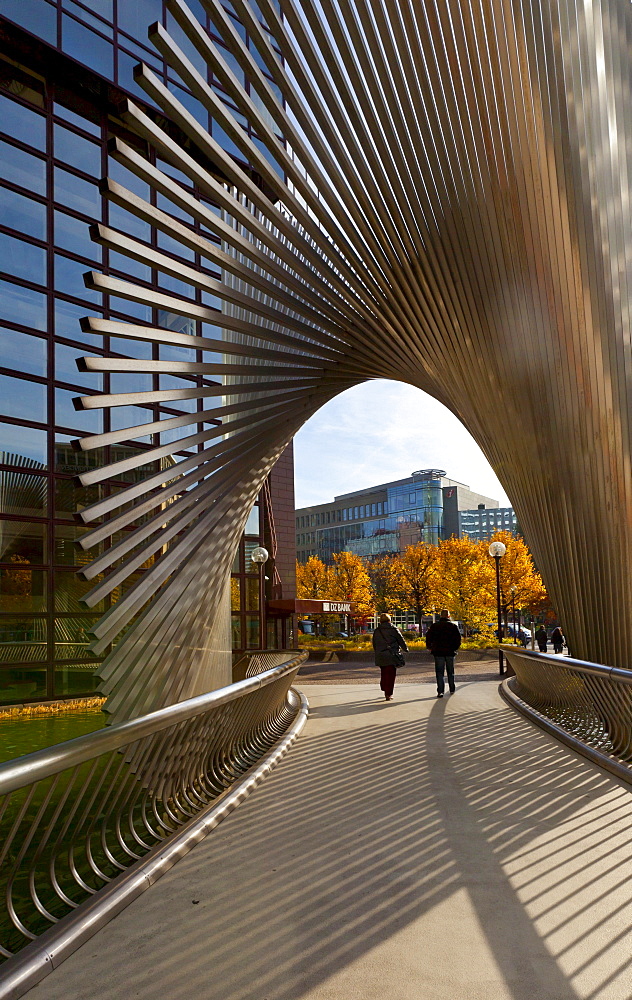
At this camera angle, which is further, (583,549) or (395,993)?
(583,549)

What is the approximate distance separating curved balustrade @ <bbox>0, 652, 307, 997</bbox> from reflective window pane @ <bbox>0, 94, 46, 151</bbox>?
14534 millimetres

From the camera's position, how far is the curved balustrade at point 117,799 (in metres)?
3.15

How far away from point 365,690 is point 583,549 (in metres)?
8.66

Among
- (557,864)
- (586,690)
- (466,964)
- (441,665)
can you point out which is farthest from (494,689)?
(466,964)

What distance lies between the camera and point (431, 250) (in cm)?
734

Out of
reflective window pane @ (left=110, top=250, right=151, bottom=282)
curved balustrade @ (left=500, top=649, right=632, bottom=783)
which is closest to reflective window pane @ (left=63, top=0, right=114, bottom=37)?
reflective window pane @ (left=110, top=250, right=151, bottom=282)

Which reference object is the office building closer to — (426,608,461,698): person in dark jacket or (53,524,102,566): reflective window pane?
(53,524,102,566): reflective window pane

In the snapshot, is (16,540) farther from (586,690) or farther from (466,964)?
(466,964)

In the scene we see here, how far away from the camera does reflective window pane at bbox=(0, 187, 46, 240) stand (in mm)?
16469

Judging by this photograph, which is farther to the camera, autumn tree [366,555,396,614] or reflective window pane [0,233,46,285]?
autumn tree [366,555,396,614]

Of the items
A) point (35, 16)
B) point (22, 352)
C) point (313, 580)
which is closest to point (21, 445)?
point (22, 352)

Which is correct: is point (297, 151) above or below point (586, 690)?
above

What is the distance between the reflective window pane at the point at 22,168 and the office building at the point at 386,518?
2677 inches

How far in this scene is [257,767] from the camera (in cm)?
689
